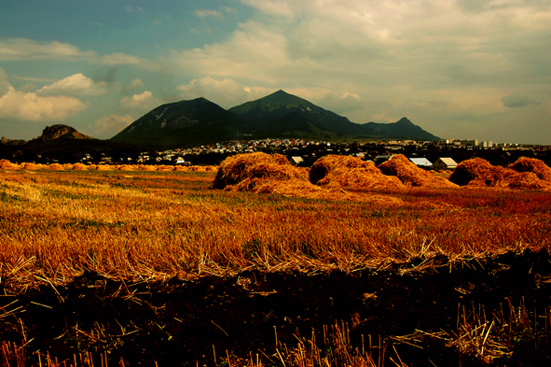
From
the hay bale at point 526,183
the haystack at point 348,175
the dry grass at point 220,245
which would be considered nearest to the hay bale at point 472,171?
the hay bale at point 526,183

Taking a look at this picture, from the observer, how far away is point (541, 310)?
10.7 ft

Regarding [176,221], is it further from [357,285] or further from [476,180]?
[476,180]

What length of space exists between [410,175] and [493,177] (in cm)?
582

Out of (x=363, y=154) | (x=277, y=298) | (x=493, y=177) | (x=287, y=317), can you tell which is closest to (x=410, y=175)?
(x=493, y=177)

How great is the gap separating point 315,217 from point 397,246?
258cm

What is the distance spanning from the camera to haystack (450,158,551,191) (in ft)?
66.9

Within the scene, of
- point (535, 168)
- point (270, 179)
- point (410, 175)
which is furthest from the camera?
point (535, 168)

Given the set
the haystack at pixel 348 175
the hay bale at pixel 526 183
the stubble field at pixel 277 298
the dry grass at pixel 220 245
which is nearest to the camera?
the stubble field at pixel 277 298

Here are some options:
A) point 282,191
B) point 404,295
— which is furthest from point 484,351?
point 282,191

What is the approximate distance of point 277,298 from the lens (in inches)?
125

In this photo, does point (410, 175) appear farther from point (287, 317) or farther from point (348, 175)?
point (287, 317)

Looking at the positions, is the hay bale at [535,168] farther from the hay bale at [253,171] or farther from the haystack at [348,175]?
the hay bale at [253,171]

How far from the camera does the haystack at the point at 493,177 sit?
2041cm

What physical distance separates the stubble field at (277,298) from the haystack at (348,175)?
1300 centimetres
